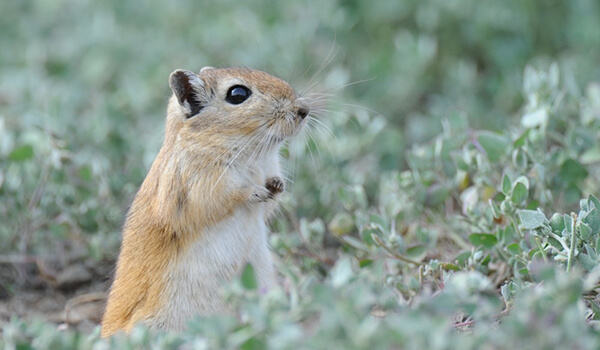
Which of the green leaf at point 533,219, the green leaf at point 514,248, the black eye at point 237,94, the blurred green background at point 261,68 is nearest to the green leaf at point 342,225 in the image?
the blurred green background at point 261,68

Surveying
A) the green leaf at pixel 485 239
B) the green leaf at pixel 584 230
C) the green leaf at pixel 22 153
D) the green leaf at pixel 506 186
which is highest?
the green leaf at pixel 22 153

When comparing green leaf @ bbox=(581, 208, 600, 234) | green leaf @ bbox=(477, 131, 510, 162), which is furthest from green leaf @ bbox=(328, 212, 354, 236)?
green leaf @ bbox=(581, 208, 600, 234)

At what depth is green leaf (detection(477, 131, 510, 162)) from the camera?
4082 mm

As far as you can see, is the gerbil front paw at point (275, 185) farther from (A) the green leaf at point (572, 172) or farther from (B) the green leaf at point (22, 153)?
(B) the green leaf at point (22, 153)

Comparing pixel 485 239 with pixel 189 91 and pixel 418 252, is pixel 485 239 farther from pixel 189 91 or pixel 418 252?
pixel 189 91

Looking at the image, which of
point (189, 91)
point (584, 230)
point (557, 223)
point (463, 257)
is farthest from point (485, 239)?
point (189, 91)

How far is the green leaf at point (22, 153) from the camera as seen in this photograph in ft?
15.3

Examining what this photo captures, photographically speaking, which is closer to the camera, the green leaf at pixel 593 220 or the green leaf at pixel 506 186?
the green leaf at pixel 593 220

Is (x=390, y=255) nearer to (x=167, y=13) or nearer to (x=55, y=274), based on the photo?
(x=55, y=274)

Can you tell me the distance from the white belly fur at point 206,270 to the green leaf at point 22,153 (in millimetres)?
1670

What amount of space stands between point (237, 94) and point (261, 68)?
2.45 metres

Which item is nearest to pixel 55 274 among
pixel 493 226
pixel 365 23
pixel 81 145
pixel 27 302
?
pixel 27 302

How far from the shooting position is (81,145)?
525 centimetres

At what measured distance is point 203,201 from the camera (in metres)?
3.45
